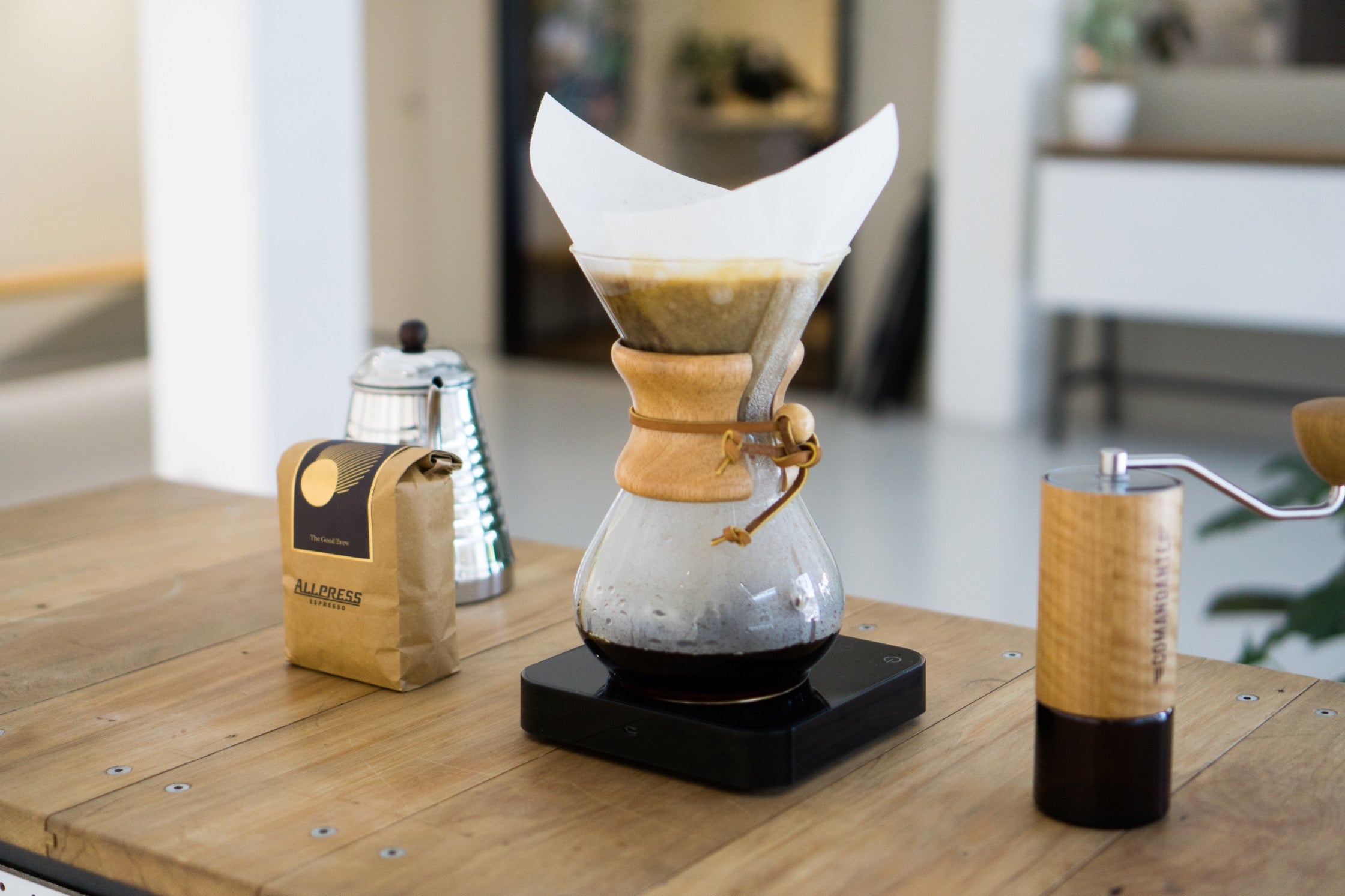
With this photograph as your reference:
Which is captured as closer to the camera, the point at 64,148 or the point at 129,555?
the point at 129,555

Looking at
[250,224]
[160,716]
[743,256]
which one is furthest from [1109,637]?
[250,224]

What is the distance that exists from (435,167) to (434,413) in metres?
5.88

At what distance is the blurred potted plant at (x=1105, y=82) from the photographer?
4922 millimetres

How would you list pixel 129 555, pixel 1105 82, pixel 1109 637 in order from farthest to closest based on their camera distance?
pixel 1105 82 < pixel 129 555 < pixel 1109 637

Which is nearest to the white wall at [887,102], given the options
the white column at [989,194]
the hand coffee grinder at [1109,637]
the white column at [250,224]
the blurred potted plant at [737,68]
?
the white column at [989,194]

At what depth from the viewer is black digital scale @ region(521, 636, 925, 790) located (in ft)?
2.79

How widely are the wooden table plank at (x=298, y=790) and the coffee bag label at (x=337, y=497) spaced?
11 cm

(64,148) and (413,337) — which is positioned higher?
(64,148)

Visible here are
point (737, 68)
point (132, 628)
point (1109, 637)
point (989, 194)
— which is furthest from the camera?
point (737, 68)

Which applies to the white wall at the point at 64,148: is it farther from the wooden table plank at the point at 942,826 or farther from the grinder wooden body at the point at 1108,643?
the grinder wooden body at the point at 1108,643

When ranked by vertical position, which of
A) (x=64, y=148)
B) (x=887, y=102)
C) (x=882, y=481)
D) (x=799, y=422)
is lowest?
(x=882, y=481)

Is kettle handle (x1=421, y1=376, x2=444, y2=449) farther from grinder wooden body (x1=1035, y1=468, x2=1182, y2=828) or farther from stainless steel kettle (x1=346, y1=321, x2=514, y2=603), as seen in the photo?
grinder wooden body (x1=1035, y1=468, x2=1182, y2=828)

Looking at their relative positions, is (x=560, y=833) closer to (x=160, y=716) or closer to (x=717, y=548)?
(x=717, y=548)

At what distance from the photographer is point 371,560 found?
1.01 m
